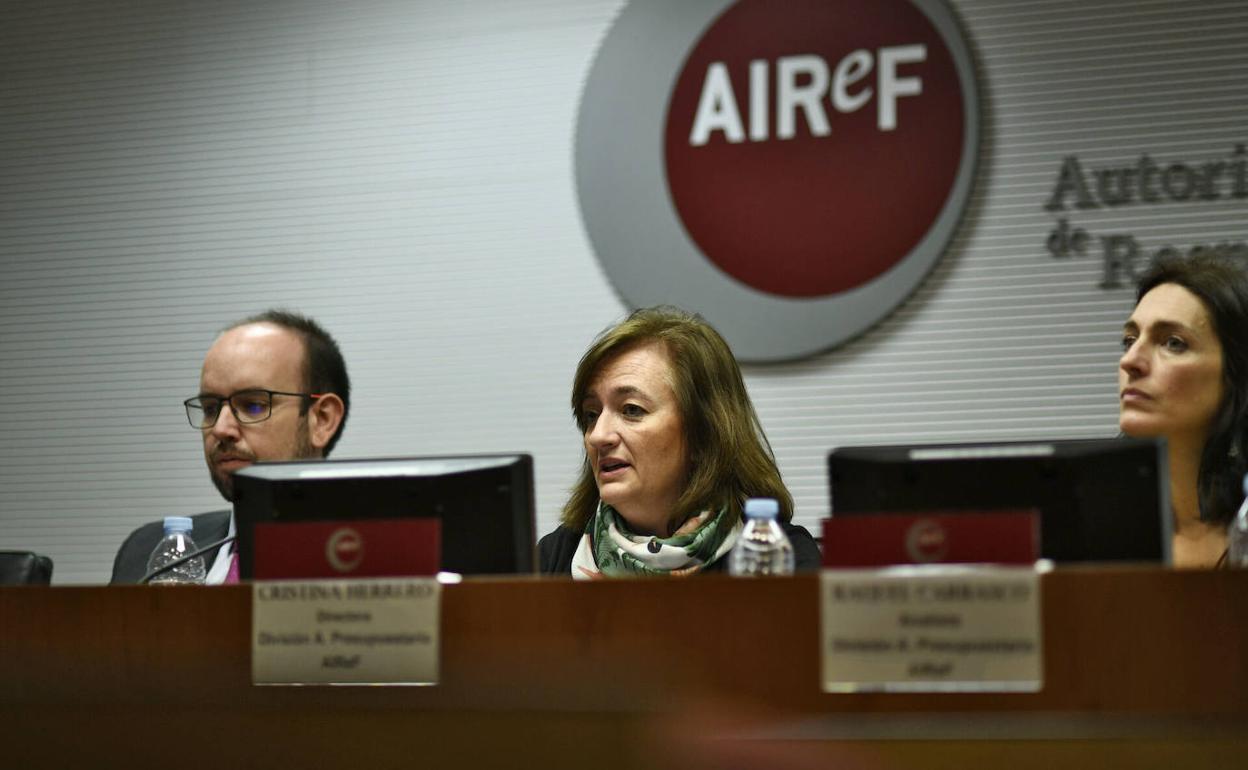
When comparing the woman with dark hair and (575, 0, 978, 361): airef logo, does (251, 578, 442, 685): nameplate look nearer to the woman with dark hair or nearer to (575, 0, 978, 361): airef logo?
the woman with dark hair

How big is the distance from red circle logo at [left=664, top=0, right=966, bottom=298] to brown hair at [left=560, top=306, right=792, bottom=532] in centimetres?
61

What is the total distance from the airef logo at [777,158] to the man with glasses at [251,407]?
848 millimetres

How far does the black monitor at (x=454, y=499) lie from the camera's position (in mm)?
1515

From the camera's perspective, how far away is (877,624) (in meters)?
0.87

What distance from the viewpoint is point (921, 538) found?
0.99 meters

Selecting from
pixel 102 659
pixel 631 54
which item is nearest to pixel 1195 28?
pixel 631 54

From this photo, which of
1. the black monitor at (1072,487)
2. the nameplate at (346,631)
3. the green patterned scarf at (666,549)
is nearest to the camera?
the nameplate at (346,631)

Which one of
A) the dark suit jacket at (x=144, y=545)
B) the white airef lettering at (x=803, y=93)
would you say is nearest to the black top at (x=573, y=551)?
the dark suit jacket at (x=144, y=545)

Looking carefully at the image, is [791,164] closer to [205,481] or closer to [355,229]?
[355,229]

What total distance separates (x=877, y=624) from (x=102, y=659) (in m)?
0.61

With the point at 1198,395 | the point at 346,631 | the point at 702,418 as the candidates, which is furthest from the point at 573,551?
the point at 346,631

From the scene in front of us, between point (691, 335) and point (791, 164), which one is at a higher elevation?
point (791, 164)

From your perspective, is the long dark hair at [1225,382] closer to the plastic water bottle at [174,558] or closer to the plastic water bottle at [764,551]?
the plastic water bottle at [764,551]

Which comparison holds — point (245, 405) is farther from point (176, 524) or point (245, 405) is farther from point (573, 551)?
point (573, 551)
